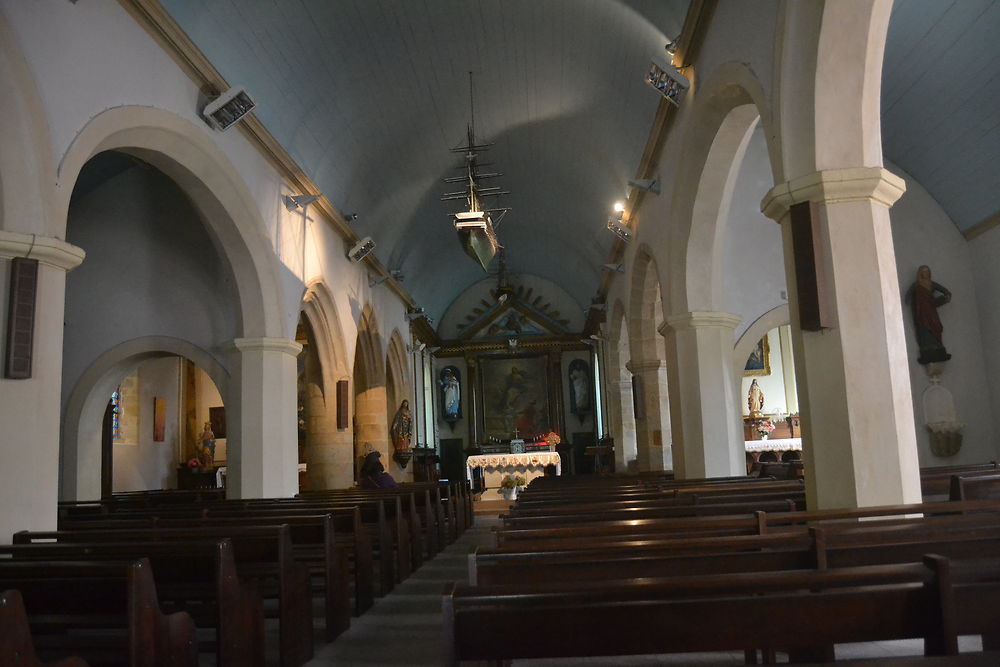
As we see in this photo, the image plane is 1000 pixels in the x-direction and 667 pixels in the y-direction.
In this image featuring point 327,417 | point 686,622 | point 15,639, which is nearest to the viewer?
point 686,622

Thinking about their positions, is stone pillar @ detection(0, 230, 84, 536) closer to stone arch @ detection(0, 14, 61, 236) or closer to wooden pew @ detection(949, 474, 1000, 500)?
stone arch @ detection(0, 14, 61, 236)

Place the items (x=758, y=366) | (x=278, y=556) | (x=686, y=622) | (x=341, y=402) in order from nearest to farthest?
(x=686, y=622)
(x=278, y=556)
(x=341, y=402)
(x=758, y=366)

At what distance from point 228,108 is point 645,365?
314 inches

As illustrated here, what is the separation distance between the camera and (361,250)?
14086 mm

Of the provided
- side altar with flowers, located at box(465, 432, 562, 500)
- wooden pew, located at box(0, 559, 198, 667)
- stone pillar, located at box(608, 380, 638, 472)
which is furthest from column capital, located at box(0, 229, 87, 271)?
stone pillar, located at box(608, 380, 638, 472)

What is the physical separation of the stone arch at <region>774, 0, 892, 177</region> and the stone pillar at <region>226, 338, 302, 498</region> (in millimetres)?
6730

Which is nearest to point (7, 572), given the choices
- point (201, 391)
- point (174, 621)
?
point (174, 621)

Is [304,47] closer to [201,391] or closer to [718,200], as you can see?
[718,200]

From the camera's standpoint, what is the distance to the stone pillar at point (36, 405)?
5.43 meters

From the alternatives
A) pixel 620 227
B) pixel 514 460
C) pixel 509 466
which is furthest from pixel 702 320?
pixel 509 466

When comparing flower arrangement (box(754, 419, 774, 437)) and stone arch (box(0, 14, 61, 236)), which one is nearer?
stone arch (box(0, 14, 61, 236))

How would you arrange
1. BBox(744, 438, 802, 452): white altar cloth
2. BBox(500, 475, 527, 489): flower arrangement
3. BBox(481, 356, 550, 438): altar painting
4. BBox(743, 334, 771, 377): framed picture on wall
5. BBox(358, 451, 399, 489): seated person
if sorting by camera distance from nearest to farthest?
BBox(358, 451, 399, 489): seated person
BBox(744, 438, 802, 452): white altar cloth
BBox(500, 475, 527, 489): flower arrangement
BBox(743, 334, 771, 377): framed picture on wall
BBox(481, 356, 550, 438): altar painting

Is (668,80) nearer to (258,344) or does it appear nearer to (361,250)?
(258,344)

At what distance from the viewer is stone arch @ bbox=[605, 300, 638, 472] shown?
1812 cm
